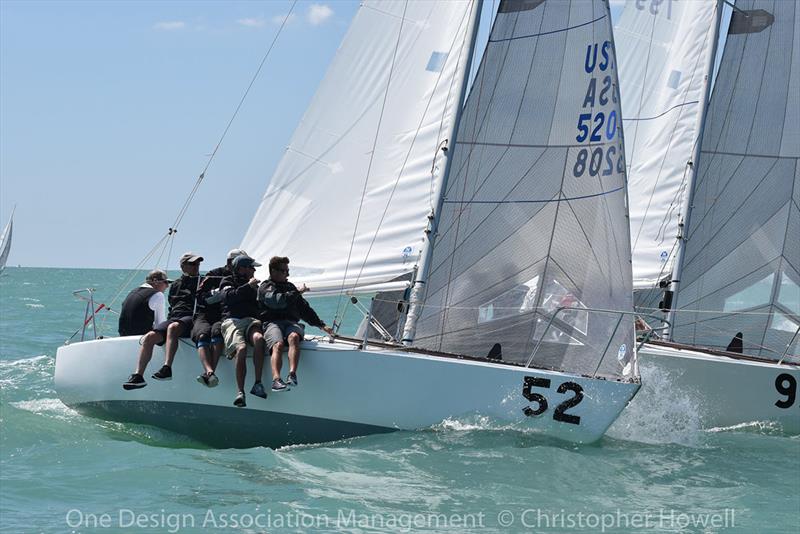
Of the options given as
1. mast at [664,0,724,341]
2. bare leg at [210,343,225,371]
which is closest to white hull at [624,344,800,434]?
mast at [664,0,724,341]

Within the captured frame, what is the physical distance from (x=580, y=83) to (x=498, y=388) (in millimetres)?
3233

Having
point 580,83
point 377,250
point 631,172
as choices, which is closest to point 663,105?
point 631,172

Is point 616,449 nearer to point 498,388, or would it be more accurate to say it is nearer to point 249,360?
point 498,388

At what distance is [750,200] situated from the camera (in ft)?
47.5

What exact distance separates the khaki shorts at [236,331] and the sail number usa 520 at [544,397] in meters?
2.45

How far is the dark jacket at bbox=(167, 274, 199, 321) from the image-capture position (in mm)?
10703

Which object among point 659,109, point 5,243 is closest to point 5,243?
point 5,243

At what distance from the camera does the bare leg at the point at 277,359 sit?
32.5 feet

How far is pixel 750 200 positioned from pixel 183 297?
7.54 meters

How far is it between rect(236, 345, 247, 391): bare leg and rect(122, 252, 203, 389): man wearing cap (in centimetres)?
67

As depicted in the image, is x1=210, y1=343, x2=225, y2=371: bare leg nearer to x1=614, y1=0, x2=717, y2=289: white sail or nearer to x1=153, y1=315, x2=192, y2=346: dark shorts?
x1=153, y1=315, x2=192, y2=346: dark shorts

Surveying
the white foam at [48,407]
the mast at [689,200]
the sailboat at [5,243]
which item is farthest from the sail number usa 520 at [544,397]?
the sailboat at [5,243]

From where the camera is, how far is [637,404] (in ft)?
40.0

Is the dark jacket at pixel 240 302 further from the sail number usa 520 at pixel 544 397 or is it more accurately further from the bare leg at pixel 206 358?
the sail number usa 520 at pixel 544 397
